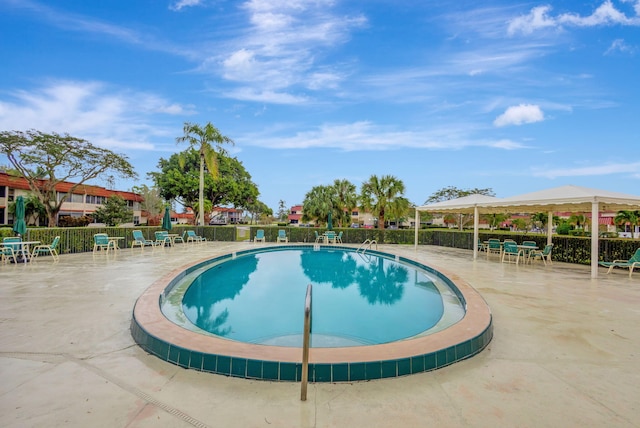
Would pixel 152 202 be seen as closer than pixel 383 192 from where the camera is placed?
No

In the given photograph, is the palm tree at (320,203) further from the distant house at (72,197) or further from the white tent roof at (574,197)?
the distant house at (72,197)

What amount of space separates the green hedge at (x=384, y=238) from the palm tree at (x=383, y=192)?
55.2 inches

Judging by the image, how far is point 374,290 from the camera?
8.01 m

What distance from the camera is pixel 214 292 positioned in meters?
7.49

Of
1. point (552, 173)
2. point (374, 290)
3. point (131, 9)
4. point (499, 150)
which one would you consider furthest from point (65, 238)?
point (552, 173)

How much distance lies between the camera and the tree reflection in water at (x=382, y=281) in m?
7.31

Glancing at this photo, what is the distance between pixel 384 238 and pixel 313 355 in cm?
1721

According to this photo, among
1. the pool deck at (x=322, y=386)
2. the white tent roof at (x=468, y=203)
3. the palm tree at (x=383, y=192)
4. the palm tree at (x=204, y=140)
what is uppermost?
the palm tree at (x=204, y=140)

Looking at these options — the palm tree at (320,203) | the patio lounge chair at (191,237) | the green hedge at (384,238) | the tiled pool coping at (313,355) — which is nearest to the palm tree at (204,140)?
the patio lounge chair at (191,237)

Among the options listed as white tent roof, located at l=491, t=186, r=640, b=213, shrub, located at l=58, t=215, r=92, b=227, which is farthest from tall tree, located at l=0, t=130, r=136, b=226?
white tent roof, located at l=491, t=186, r=640, b=213

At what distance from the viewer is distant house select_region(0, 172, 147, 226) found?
28469 mm

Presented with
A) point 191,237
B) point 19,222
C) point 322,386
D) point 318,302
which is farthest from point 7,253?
point 322,386

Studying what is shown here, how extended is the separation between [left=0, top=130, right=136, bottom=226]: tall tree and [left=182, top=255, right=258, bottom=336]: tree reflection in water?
62.2 ft

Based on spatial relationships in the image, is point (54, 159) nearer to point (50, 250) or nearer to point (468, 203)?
point (50, 250)
